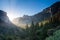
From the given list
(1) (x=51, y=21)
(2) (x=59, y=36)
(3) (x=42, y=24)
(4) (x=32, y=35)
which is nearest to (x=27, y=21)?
(3) (x=42, y=24)

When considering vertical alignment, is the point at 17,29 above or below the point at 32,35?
above

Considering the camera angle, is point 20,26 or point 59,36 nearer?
point 59,36

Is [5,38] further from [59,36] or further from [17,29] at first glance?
[59,36]

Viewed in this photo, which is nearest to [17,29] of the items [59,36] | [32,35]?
[32,35]

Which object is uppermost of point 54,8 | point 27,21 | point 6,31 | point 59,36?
point 54,8

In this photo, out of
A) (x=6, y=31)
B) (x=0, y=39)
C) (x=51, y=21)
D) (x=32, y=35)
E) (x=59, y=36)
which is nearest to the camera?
(x=59, y=36)

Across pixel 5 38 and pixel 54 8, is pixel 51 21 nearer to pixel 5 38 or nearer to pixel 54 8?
pixel 54 8

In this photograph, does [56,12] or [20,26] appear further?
[20,26]

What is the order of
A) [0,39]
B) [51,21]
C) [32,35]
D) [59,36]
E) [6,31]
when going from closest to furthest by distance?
[59,36] → [32,35] → [0,39] → [51,21] → [6,31]

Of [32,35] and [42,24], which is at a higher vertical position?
[42,24]

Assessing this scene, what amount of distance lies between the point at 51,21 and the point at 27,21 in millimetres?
8317

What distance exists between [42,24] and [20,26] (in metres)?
11.3

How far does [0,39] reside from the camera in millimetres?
36156

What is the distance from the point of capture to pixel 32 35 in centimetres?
3106
